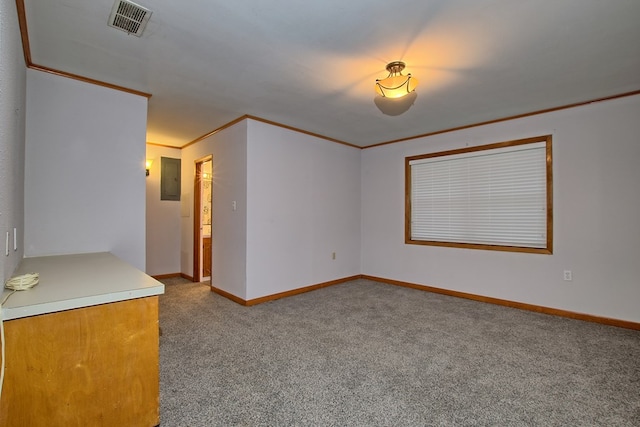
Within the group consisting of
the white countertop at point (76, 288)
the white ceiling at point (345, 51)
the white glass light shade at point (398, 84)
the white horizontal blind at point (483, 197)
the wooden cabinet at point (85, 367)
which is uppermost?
the white ceiling at point (345, 51)

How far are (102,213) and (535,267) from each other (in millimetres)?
4854

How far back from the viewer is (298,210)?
4402 mm

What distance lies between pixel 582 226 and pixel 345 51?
3317mm

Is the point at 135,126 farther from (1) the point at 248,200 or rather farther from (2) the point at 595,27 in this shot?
(2) the point at 595,27

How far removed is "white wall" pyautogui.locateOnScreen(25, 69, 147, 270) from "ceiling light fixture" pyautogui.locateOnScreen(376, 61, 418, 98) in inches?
96.8

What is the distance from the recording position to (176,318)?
3277mm

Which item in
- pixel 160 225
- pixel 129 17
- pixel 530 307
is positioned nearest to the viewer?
pixel 129 17

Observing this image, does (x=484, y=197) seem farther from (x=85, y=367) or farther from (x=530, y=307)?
(x=85, y=367)

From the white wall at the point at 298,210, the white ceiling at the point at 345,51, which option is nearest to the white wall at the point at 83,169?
the white ceiling at the point at 345,51

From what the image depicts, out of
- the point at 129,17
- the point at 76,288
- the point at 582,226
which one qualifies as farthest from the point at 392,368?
the point at 129,17

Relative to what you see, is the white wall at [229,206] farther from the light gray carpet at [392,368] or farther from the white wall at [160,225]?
the white wall at [160,225]

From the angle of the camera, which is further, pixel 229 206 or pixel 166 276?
pixel 166 276

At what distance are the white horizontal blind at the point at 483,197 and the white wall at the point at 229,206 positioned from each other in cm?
274

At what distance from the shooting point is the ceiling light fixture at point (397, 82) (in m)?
2.45
